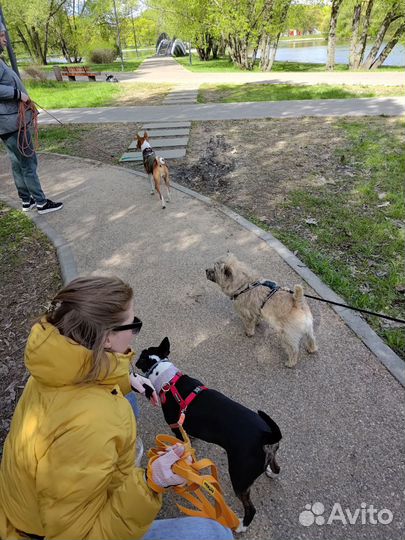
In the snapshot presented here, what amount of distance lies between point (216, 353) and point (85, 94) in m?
16.6

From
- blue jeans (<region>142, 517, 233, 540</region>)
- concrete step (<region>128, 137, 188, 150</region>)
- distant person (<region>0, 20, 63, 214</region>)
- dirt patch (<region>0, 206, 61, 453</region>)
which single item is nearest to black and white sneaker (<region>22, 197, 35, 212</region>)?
distant person (<region>0, 20, 63, 214</region>)

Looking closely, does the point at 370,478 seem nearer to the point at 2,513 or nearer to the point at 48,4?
the point at 2,513

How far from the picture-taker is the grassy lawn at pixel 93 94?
1490 centimetres

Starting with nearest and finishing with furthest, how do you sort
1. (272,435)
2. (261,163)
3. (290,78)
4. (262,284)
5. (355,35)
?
(272,435)
(262,284)
(261,163)
(290,78)
(355,35)

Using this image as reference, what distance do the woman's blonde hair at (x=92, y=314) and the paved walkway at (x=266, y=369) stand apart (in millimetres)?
1475

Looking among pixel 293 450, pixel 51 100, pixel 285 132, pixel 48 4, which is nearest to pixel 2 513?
pixel 293 450

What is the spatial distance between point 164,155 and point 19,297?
5434 mm

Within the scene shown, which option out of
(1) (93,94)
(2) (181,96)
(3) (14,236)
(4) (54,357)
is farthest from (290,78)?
(4) (54,357)

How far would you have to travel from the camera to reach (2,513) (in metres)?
1.66

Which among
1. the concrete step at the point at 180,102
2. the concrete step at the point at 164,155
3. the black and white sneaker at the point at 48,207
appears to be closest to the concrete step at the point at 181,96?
the concrete step at the point at 180,102

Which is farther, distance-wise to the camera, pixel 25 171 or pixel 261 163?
pixel 261 163

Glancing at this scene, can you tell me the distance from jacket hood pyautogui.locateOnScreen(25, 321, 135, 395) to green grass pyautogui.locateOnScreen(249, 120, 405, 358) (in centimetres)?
309

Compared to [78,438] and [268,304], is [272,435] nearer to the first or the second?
[78,438]

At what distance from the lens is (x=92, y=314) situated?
1.63 metres
